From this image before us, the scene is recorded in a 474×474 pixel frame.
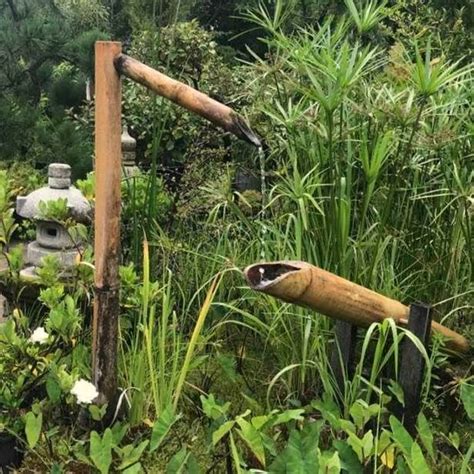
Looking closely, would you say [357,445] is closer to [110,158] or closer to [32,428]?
[32,428]

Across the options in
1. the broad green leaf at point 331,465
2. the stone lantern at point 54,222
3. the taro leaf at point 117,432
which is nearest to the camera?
the broad green leaf at point 331,465

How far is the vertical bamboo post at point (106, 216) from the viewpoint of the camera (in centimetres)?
185

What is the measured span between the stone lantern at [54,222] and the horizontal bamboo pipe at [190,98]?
1.08 m

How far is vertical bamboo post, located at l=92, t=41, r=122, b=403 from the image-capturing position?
6.07 ft

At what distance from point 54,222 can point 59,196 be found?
0.42 ft

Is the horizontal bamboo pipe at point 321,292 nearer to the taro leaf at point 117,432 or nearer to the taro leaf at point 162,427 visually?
the taro leaf at point 162,427

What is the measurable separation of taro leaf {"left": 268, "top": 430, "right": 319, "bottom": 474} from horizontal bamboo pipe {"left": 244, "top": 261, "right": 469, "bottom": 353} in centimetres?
29

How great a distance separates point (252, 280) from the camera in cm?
148

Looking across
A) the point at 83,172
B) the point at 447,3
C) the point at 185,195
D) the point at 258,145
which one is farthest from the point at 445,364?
the point at 83,172

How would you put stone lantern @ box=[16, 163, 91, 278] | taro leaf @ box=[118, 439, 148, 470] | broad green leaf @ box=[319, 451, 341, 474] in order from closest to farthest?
broad green leaf @ box=[319, 451, 341, 474], taro leaf @ box=[118, 439, 148, 470], stone lantern @ box=[16, 163, 91, 278]

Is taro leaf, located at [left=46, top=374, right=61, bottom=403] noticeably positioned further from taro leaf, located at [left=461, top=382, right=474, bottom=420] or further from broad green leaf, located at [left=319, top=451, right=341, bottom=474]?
taro leaf, located at [left=461, top=382, right=474, bottom=420]

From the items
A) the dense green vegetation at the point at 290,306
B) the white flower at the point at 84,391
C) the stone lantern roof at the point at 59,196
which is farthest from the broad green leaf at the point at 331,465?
the stone lantern roof at the point at 59,196

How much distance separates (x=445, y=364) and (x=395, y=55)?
47.5 inches

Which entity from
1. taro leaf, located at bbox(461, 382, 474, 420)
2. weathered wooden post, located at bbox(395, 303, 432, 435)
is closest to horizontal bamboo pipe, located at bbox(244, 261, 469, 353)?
weathered wooden post, located at bbox(395, 303, 432, 435)
